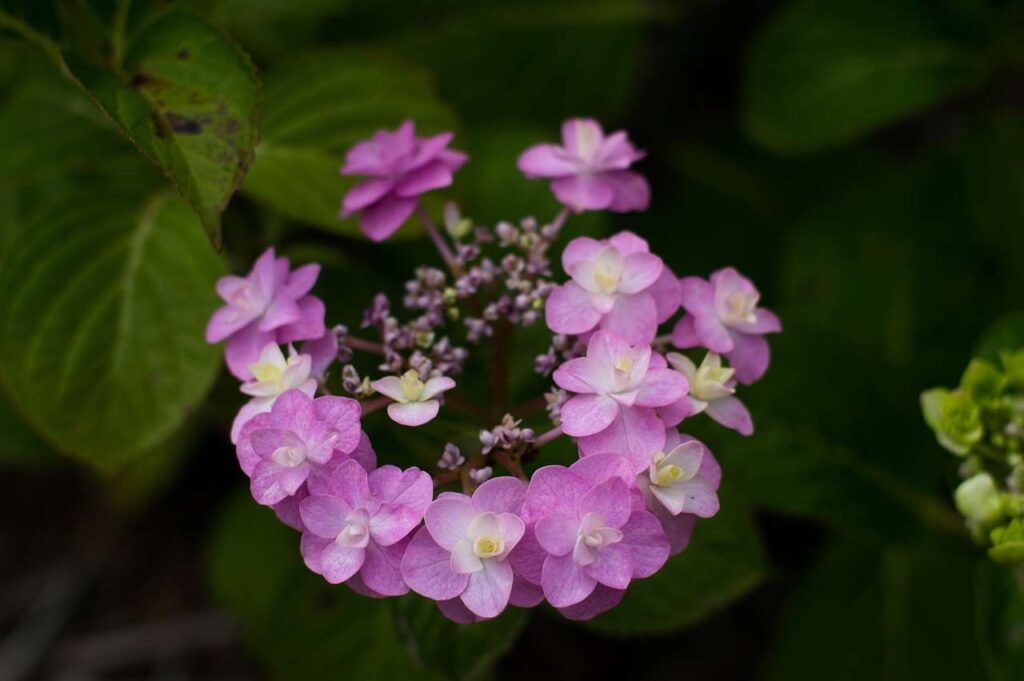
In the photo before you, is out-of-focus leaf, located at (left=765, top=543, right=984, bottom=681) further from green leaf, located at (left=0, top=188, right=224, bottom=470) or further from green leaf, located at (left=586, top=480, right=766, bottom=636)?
green leaf, located at (left=0, top=188, right=224, bottom=470)

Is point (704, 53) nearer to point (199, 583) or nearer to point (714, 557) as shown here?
point (714, 557)

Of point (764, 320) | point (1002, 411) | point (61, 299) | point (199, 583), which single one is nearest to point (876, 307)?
point (1002, 411)

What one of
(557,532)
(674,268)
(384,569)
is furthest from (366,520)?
(674,268)

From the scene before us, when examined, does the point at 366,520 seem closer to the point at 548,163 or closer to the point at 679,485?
the point at 679,485

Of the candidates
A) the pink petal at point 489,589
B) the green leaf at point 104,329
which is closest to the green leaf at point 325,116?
the green leaf at point 104,329

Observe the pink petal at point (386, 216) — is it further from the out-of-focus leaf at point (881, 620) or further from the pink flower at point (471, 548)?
the out-of-focus leaf at point (881, 620)

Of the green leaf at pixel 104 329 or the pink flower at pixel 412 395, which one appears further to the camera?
the green leaf at pixel 104 329
